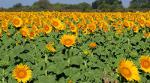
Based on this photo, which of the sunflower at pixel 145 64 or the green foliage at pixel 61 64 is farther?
the green foliage at pixel 61 64

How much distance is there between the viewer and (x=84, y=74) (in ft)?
17.2

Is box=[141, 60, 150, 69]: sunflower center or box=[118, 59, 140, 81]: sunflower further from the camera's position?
box=[141, 60, 150, 69]: sunflower center

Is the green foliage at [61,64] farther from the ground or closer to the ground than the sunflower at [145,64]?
closer to the ground

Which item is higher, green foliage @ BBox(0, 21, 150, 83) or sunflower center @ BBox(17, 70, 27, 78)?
sunflower center @ BBox(17, 70, 27, 78)

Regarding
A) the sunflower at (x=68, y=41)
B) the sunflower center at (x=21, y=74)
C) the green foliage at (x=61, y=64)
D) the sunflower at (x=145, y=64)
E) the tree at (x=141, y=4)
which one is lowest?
the tree at (x=141, y=4)

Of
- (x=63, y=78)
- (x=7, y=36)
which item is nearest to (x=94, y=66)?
(x=63, y=78)

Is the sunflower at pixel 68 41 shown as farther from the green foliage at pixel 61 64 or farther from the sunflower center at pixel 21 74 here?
the sunflower center at pixel 21 74

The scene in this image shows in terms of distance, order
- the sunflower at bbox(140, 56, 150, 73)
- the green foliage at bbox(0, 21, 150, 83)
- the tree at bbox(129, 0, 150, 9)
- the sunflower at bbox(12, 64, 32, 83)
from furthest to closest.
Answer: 1. the tree at bbox(129, 0, 150, 9)
2. the green foliage at bbox(0, 21, 150, 83)
3. the sunflower at bbox(12, 64, 32, 83)
4. the sunflower at bbox(140, 56, 150, 73)

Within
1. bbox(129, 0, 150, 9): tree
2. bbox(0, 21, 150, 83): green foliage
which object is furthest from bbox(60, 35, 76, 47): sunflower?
bbox(129, 0, 150, 9): tree

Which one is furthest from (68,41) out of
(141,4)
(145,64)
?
(141,4)

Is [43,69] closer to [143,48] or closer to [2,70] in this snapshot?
[2,70]

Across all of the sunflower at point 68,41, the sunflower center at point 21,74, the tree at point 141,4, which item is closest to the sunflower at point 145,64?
the sunflower center at point 21,74

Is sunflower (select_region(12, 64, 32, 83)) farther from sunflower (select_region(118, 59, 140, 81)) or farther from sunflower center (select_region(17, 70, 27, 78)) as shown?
sunflower (select_region(118, 59, 140, 81))

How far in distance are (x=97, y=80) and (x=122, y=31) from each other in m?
8.24
